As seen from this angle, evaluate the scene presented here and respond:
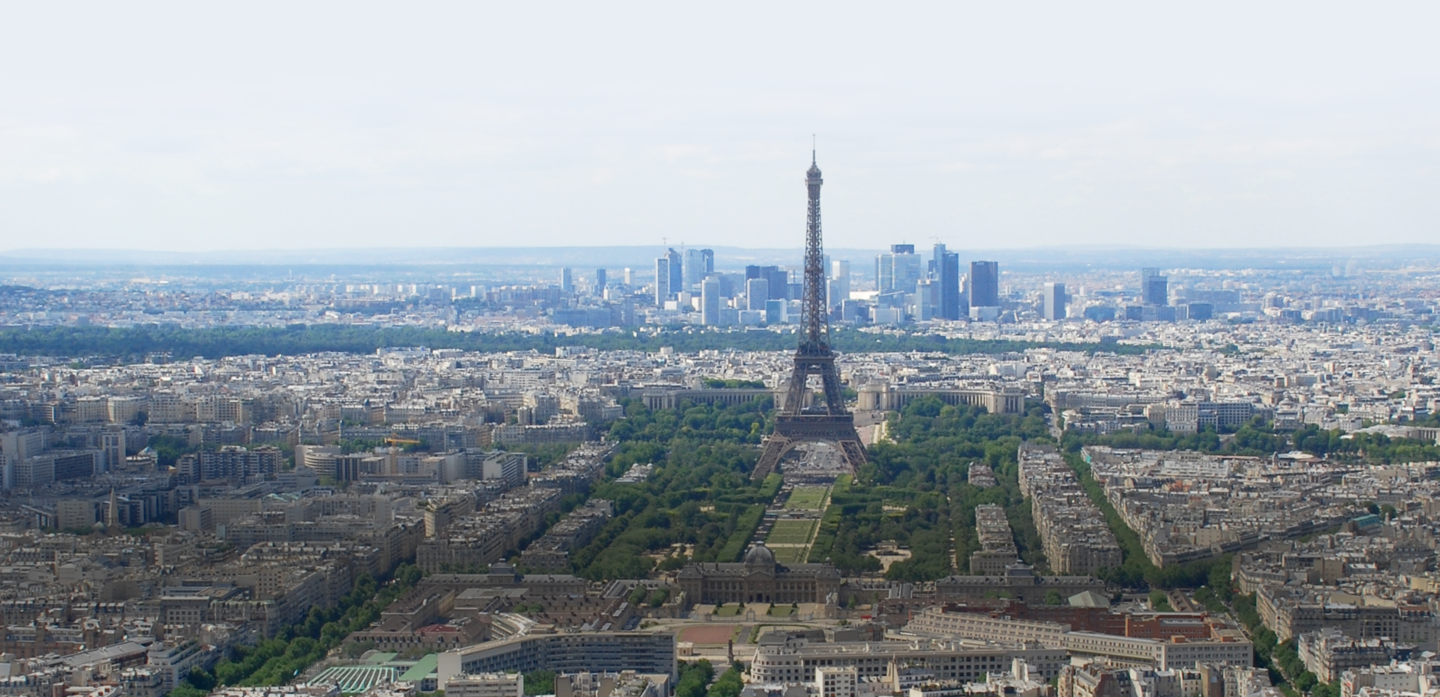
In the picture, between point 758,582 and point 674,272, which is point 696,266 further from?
point 758,582

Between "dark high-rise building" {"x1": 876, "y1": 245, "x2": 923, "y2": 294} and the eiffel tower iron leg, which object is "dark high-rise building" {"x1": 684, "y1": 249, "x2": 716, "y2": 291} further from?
the eiffel tower iron leg

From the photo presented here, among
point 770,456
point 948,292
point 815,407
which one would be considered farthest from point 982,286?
point 770,456

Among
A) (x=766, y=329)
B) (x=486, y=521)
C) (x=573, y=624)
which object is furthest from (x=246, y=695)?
(x=766, y=329)

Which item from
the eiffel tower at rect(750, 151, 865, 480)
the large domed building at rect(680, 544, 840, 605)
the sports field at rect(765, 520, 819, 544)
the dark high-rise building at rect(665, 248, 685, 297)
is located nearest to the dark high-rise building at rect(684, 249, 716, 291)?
the dark high-rise building at rect(665, 248, 685, 297)

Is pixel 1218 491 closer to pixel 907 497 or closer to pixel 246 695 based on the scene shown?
pixel 907 497

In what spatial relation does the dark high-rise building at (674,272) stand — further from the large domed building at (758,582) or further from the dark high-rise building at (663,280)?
the large domed building at (758,582)
